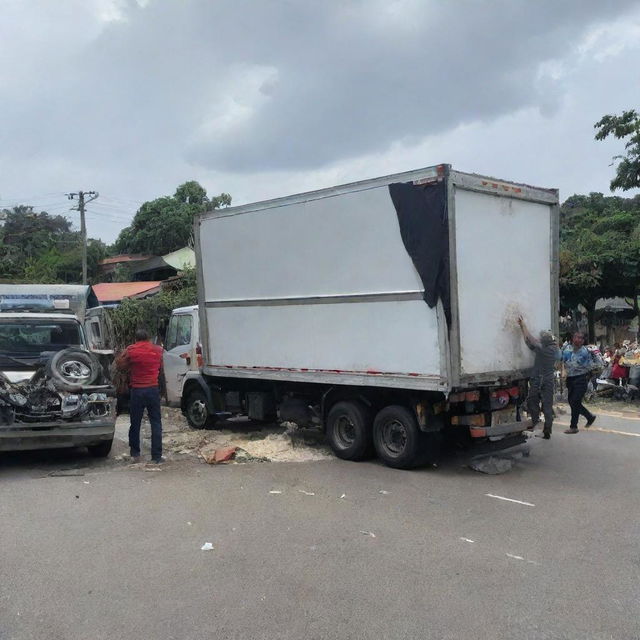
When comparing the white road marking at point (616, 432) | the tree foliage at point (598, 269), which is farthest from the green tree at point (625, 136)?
the white road marking at point (616, 432)

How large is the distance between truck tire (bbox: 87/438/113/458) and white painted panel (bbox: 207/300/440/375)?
79.3 inches

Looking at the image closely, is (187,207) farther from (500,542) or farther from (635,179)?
(500,542)

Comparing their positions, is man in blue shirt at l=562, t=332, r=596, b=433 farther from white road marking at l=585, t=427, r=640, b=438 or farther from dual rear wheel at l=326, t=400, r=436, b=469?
dual rear wheel at l=326, t=400, r=436, b=469

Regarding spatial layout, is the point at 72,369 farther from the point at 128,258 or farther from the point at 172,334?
the point at 128,258

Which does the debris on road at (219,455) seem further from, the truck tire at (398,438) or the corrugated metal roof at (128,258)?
→ the corrugated metal roof at (128,258)

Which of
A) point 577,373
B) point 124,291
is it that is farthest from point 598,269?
point 124,291

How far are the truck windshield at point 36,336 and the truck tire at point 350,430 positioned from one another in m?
4.15

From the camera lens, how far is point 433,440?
7512mm

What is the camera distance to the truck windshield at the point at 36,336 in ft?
30.3

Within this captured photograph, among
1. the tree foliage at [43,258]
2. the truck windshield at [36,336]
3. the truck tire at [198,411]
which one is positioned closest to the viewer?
the truck windshield at [36,336]

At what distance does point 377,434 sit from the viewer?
7824 millimetres

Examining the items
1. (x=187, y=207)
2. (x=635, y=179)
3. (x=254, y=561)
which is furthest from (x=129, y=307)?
(x=187, y=207)

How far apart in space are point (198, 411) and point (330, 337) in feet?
11.6

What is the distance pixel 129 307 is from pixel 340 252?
12.4 m
